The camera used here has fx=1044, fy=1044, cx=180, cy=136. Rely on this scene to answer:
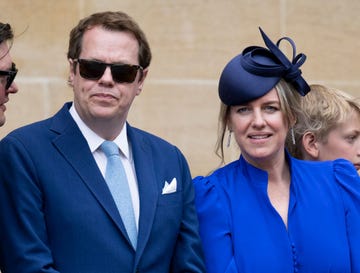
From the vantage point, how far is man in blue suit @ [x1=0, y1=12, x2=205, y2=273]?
4.21 metres

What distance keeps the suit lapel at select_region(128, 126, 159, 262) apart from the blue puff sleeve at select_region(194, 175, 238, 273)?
338 mm

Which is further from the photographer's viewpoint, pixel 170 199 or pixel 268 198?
pixel 268 198

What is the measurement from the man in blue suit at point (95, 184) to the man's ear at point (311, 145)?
988 millimetres

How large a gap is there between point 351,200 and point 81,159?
1.33m

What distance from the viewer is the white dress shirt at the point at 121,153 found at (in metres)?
4.45

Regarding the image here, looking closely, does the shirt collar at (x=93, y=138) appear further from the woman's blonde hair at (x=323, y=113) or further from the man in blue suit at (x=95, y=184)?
the woman's blonde hair at (x=323, y=113)

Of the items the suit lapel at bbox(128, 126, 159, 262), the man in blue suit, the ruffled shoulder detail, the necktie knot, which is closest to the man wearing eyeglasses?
the man in blue suit

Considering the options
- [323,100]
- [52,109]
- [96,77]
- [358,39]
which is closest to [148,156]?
[96,77]

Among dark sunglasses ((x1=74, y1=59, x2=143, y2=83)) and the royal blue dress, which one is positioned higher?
dark sunglasses ((x1=74, y1=59, x2=143, y2=83))

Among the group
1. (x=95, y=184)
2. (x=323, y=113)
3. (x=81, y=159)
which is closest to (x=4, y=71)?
(x=81, y=159)

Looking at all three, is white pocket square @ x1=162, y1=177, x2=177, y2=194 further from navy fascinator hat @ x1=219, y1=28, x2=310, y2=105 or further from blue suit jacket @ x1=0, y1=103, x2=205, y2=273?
navy fascinator hat @ x1=219, y1=28, x2=310, y2=105

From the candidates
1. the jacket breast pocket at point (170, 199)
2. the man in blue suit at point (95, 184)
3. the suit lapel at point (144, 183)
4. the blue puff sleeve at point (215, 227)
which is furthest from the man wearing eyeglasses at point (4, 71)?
the blue puff sleeve at point (215, 227)

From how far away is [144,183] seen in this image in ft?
14.6

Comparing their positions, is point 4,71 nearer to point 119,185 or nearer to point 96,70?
point 96,70
